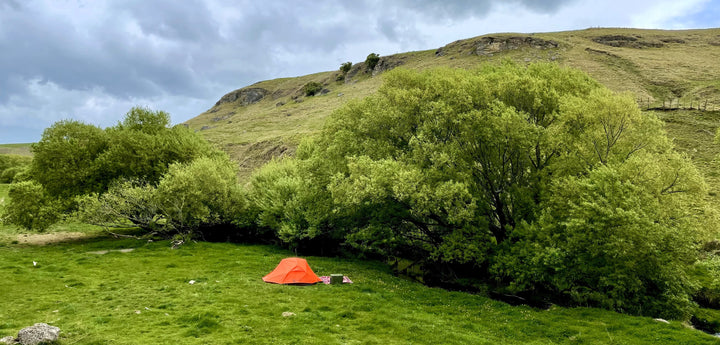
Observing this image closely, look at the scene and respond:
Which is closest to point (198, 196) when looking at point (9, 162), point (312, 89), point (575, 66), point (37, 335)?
point (37, 335)

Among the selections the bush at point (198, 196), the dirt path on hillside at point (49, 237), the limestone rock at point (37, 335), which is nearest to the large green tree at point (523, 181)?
the bush at point (198, 196)

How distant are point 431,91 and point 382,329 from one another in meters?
18.8

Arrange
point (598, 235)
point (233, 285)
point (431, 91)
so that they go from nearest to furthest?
point (598, 235), point (233, 285), point (431, 91)

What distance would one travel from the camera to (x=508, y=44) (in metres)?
133

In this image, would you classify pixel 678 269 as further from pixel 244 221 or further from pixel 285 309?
A: pixel 244 221

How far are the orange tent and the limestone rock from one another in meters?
13.6

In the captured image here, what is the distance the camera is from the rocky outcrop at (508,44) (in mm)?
126863

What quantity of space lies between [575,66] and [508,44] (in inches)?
1455

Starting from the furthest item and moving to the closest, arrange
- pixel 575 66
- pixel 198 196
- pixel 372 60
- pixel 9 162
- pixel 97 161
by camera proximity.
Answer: pixel 372 60 → pixel 9 162 → pixel 575 66 → pixel 97 161 → pixel 198 196

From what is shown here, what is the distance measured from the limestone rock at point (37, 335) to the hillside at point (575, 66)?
2666 inches

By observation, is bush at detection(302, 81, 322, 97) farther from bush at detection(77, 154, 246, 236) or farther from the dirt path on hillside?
the dirt path on hillside

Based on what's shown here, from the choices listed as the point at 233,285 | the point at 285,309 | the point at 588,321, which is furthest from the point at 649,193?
the point at 233,285

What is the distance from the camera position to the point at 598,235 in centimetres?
1973

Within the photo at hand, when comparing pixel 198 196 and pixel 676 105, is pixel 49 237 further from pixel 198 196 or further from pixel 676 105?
pixel 676 105
